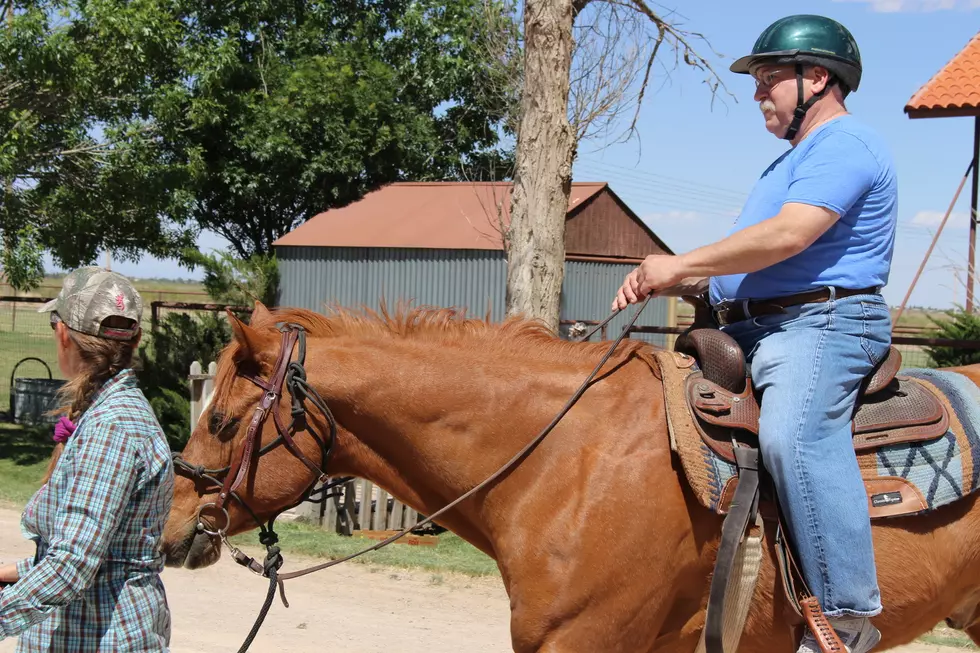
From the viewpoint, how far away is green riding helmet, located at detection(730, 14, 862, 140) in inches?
119

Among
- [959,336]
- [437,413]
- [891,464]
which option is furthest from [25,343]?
[891,464]

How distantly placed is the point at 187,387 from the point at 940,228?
28.9 ft

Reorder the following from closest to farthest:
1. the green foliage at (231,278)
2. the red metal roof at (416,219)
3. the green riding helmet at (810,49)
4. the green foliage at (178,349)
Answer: the green riding helmet at (810,49) < the green foliage at (178,349) < the green foliage at (231,278) < the red metal roof at (416,219)

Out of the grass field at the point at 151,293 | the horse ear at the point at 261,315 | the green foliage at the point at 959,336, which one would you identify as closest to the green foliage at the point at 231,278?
the grass field at the point at 151,293

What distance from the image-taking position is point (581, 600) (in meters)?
2.81

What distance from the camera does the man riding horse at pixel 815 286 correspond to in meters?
2.79

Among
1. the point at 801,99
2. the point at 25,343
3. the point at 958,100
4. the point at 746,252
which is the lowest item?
the point at 25,343

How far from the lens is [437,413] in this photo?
10.2 ft

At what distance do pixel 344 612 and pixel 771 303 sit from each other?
→ 449 cm

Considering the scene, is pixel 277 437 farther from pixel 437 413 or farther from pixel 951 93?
pixel 951 93

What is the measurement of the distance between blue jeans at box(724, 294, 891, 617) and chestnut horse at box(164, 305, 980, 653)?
0.53ft

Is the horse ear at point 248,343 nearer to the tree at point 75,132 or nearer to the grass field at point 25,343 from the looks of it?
the tree at point 75,132

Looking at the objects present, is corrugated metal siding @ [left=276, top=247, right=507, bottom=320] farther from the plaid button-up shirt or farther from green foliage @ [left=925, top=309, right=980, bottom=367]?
the plaid button-up shirt

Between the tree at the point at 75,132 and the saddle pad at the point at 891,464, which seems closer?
the saddle pad at the point at 891,464
